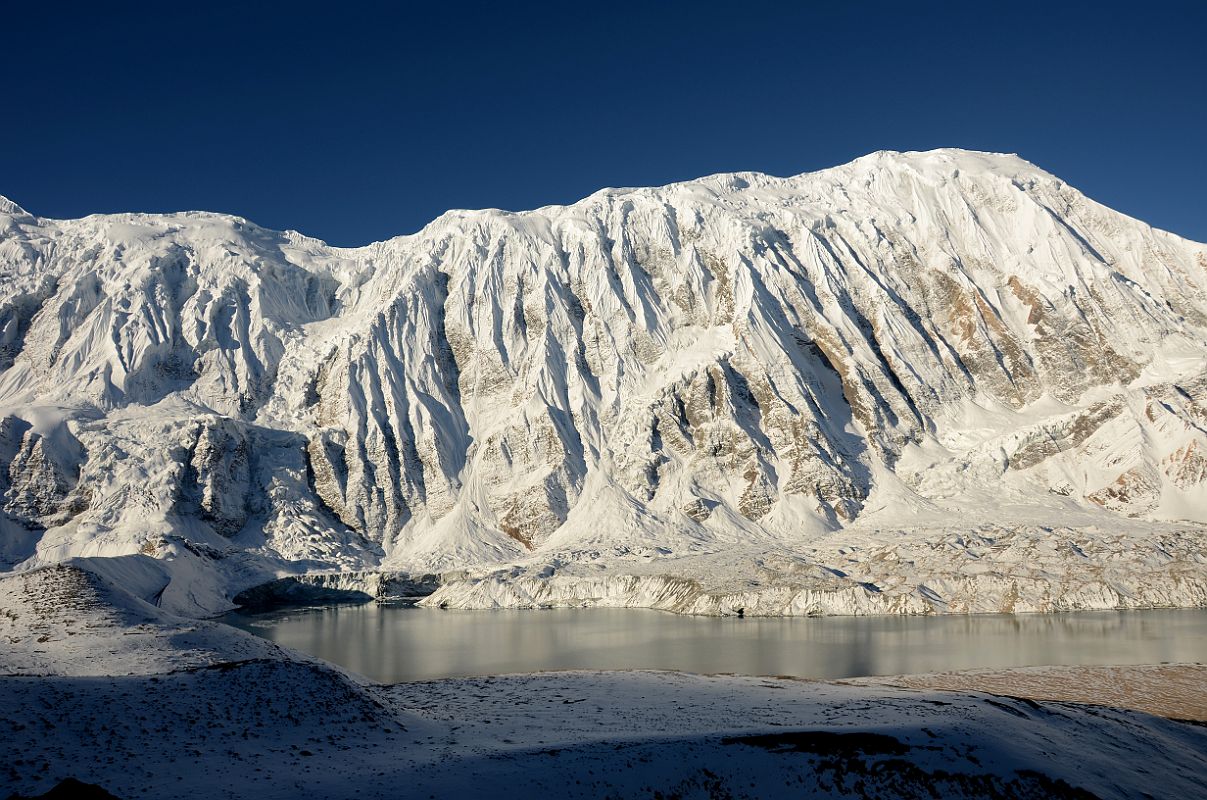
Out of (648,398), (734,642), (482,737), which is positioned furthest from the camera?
(648,398)

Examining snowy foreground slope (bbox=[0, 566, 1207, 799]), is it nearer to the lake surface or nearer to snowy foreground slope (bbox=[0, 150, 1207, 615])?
the lake surface

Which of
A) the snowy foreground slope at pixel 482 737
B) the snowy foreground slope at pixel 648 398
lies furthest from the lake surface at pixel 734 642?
the snowy foreground slope at pixel 482 737

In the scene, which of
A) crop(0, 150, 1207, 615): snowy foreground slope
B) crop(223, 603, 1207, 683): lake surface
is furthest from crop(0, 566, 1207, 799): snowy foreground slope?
crop(0, 150, 1207, 615): snowy foreground slope

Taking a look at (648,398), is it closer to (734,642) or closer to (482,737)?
(734,642)

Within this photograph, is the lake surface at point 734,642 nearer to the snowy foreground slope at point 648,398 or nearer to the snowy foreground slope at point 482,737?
the snowy foreground slope at point 648,398

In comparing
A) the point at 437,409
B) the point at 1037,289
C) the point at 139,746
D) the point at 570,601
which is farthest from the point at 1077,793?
the point at 1037,289

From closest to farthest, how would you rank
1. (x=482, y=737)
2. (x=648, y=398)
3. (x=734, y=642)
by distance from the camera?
(x=482, y=737)
(x=734, y=642)
(x=648, y=398)

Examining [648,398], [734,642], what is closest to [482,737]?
[734,642]
